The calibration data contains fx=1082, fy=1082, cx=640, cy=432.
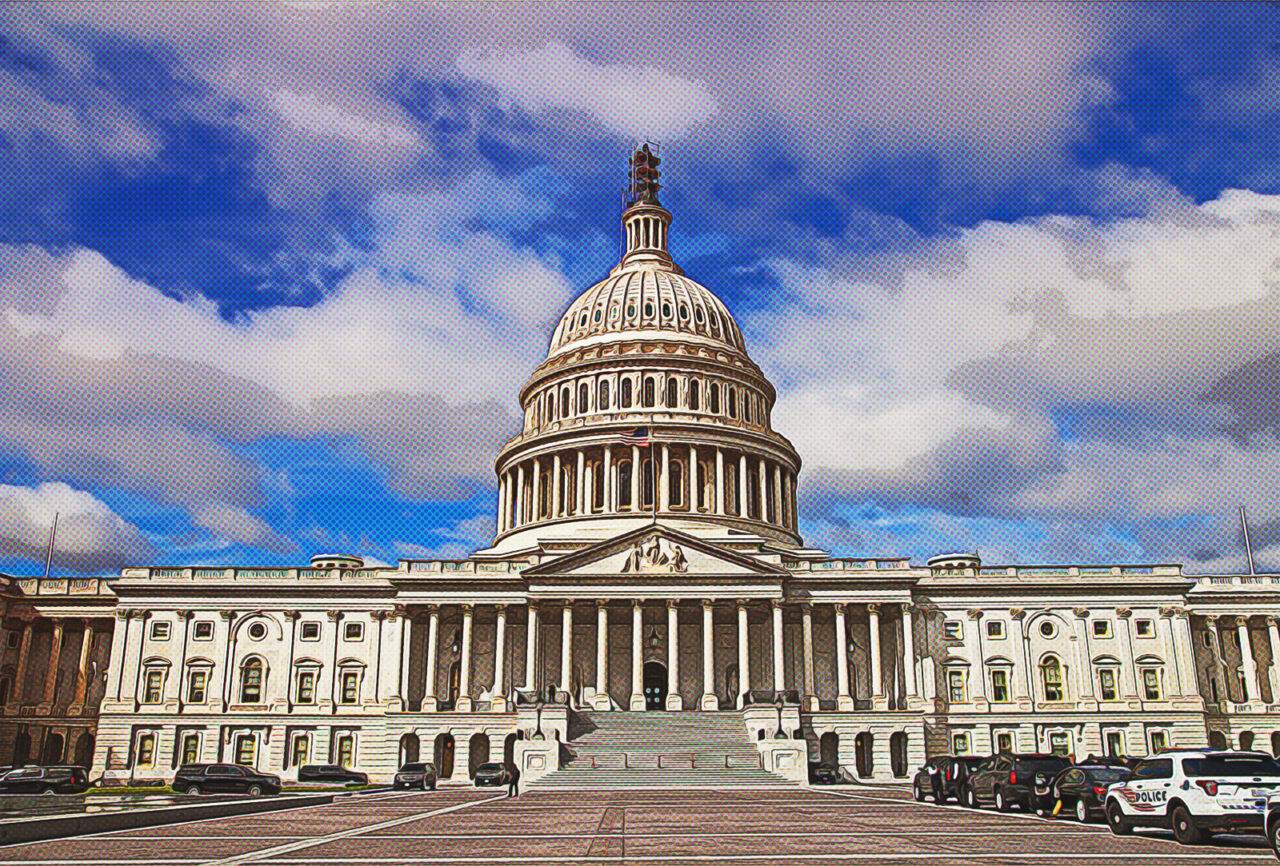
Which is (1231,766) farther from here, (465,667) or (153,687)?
(153,687)

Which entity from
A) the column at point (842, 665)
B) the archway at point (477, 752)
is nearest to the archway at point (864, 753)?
the column at point (842, 665)

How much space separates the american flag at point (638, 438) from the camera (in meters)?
80.4

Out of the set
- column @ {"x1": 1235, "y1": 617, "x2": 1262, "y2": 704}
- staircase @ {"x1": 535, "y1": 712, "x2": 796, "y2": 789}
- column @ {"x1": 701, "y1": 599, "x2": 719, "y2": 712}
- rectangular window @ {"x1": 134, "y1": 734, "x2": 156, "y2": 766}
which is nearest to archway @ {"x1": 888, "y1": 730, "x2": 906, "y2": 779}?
column @ {"x1": 701, "y1": 599, "x2": 719, "y2": 712}

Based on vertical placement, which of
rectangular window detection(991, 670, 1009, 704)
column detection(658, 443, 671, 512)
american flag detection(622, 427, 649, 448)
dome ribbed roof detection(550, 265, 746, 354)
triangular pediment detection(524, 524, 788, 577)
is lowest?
rectangular window detection(991, 670, 1009, 704)

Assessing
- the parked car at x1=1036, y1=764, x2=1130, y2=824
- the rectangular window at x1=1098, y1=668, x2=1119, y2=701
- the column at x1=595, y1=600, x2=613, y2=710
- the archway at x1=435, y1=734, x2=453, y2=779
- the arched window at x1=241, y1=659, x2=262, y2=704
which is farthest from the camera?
the arched window at x1=241, y1=659, x2=262, y2=704

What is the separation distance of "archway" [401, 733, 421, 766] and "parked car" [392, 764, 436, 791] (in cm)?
1408

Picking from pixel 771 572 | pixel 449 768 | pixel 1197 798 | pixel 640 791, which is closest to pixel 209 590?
pixel 449 768

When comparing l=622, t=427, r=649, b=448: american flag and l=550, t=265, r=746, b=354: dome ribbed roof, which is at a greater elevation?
l=550, t=265, r=746, b=354: dome ribbed roof

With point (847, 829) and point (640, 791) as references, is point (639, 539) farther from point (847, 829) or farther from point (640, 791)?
point (847, 829)

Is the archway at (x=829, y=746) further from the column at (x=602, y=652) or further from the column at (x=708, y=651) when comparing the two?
the column at (x=602, y=652)

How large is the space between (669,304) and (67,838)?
3088 inches

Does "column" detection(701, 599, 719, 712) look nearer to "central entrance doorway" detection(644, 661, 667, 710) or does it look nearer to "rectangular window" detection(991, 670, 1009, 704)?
"central entrance doorway" detection(644, 661, 667, 710)

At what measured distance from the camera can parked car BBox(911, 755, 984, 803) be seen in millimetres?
36688

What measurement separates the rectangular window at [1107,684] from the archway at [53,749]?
71.0 meters
